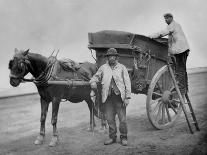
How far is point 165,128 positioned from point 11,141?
3423 mm

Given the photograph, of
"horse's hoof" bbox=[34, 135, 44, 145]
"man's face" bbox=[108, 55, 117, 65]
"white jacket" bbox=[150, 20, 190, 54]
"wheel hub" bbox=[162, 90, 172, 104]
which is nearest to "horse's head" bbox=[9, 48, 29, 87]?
"horse's hoof" bbox=[34, 135, 44, 145]

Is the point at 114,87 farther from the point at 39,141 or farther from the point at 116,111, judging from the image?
the point at 39,141

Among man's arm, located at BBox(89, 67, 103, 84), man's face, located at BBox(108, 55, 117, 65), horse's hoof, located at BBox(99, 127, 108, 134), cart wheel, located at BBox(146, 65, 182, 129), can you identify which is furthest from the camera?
horse's hoof, located at BBox(99, 127, 108, 134)

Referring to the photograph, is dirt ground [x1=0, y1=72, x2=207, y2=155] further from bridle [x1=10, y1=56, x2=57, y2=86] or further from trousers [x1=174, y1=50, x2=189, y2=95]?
bridle [x1=10, y1=56, x2=57, y2=86]

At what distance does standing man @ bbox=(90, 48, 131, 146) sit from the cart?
53 cm

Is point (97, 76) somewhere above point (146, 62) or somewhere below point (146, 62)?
below

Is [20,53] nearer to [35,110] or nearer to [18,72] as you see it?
[18,72]

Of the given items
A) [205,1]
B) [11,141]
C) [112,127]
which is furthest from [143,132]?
[205,1]

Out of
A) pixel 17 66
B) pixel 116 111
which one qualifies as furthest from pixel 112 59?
pixel 17 66

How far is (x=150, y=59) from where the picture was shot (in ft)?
22.9

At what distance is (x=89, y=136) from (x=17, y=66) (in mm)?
2293

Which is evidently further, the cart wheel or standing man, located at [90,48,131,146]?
the cart wheel

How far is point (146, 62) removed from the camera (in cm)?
687

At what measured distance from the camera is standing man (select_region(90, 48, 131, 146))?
596 centimetres
